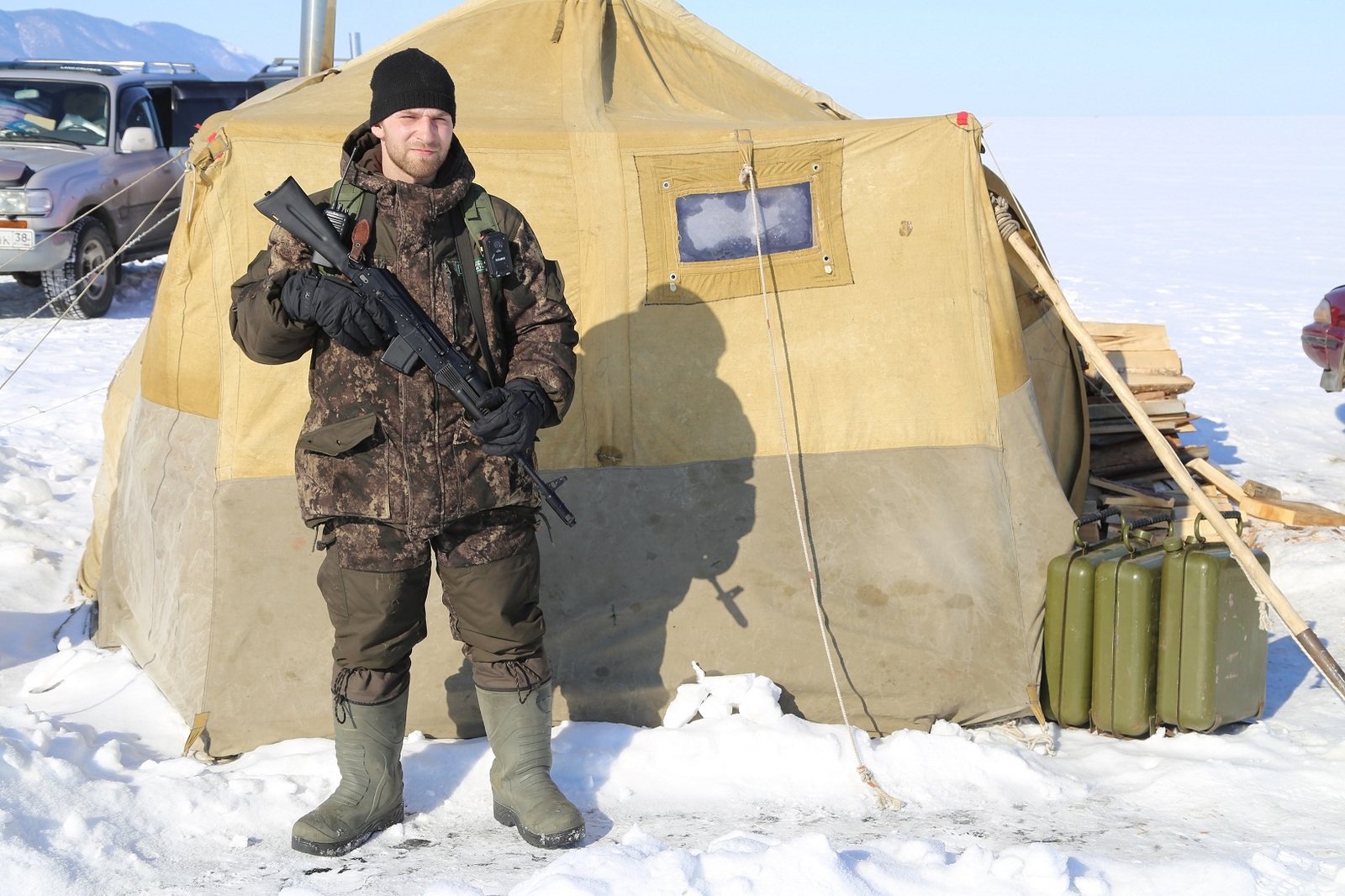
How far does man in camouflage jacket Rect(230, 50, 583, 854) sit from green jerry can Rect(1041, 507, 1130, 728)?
1.90 m

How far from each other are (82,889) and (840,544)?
257 cm

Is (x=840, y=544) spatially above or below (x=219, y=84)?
below

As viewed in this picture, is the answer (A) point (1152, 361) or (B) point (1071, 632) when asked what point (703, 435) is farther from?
(A) point (1152, 361)

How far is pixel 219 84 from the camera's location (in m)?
13.3

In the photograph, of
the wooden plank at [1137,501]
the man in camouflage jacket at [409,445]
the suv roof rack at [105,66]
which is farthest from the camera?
the suv roof rack at [105,66]

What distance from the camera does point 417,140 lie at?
3.22 m

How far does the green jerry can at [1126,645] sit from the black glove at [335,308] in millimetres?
2578

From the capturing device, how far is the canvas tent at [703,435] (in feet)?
13.9

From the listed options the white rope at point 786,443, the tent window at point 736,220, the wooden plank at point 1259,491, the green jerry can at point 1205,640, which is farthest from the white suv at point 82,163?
the green jerry can at point 1205,640

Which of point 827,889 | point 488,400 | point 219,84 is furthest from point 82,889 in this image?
point 219,84

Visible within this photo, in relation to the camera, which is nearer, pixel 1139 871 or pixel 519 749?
pixel 1139 871

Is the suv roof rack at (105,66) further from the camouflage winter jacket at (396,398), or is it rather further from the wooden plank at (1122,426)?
the camouflage winter jacket at (396,398)

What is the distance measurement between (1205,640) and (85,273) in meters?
10.1

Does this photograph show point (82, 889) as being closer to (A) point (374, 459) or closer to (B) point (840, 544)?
(A) point (374, 459)
